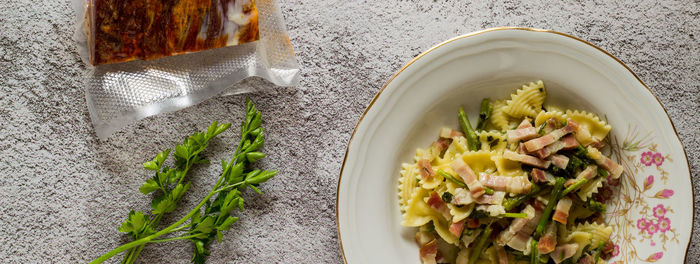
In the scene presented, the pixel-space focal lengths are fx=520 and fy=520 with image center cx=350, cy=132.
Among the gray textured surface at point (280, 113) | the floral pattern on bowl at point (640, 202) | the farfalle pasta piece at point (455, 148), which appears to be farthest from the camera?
the gray textured surface at point (280, 113)

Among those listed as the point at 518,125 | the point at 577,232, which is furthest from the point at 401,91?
the point at 577,232

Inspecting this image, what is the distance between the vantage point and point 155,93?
8.86 ft

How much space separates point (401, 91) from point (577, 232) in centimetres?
107

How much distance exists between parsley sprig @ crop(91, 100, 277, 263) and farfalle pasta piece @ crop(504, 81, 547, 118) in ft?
4.05

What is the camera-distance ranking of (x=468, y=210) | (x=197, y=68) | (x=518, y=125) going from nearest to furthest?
(x=468, y=210) → (x=518, y=125) → (x=197, y=68)

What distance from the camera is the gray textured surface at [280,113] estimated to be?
271 cm

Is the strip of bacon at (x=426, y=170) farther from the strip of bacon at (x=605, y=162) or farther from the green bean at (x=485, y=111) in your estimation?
the strip of bacon at (x=605, y=162)

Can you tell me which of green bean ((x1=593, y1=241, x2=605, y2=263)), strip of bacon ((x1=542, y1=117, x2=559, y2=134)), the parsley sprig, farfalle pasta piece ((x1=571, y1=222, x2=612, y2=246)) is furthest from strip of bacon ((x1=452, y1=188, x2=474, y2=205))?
the parsley sprig

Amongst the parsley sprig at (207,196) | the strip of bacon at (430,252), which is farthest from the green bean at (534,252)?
the parsley sprig at (207,196)

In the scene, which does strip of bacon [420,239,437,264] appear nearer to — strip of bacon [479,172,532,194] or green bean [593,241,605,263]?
strip of bacon [479,172,532,194]

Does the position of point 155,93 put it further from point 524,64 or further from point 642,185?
point 642,185

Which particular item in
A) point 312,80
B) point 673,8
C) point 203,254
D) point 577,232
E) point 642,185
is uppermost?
point 673,8

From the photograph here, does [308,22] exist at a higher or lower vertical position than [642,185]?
higher

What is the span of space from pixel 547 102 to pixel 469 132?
0.42 meters
